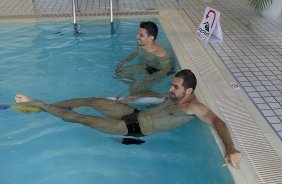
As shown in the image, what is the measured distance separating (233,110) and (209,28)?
2071 millimetres

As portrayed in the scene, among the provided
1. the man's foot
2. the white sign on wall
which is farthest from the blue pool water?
the white sign on wall

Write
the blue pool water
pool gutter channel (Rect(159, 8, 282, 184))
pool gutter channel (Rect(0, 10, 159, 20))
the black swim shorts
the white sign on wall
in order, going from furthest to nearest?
pool gutter channel (Rect(0, 10, 159, 20))
the white sign on wall
the black swim shorts
the blue pool water
pool gutter channel (Rect(159, 8, 282, 184))

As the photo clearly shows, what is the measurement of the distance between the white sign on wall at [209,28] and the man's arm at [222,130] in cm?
224

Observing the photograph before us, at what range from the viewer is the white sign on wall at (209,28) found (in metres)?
5.00

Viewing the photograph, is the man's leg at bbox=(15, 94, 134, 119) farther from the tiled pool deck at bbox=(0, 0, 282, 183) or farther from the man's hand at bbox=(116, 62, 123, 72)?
the tiled pool deck at bbox=(0, 0, 282, 183)

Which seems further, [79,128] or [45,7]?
[45,7]

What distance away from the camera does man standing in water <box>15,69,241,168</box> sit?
3084 millimetres

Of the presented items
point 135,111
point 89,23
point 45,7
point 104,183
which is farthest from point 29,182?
point 45,7

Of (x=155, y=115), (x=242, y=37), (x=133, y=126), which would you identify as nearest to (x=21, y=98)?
(x=133, y=126)

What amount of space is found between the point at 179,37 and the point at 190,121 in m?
2.35

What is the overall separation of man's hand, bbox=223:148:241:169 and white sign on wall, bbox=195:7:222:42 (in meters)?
2.73

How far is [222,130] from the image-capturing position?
2918 millimetres

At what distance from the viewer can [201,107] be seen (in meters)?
3.14

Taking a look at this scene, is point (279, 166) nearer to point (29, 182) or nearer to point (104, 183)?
point (104, 183)
